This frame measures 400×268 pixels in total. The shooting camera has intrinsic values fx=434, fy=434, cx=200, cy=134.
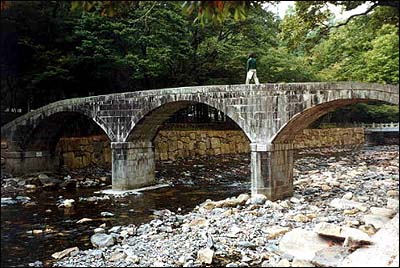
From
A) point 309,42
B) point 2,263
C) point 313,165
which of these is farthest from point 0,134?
point 313,165

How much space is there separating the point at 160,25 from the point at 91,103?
8.04m

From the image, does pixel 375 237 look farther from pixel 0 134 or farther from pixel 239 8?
pixel 0 134

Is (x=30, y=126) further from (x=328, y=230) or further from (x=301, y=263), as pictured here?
(x=301, y=263)

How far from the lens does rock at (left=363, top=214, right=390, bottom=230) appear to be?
8172mm

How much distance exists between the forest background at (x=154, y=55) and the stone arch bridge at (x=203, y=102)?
2.10 metres

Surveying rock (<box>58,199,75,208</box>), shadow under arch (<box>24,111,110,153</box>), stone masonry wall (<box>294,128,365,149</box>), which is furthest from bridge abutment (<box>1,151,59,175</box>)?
stone masonry wall (<box>294,128,365,149</box>)

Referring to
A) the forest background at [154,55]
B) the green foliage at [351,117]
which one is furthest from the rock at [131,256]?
the green foliage at [351,117]

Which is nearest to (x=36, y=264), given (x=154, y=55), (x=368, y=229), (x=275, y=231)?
(x=275, y=231)

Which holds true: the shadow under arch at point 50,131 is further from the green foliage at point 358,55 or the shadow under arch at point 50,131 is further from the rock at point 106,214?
the green foliage at point 358,55

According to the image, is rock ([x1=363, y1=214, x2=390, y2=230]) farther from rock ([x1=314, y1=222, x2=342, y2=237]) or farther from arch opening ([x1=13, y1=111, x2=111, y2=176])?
arch opening ([x1=13, y1=111, x2=111, y2=176])

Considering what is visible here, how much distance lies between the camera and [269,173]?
42.5ft

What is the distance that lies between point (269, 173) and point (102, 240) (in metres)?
5.48

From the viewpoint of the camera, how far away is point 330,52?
20.8 meters

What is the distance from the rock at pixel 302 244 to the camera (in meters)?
7.12
